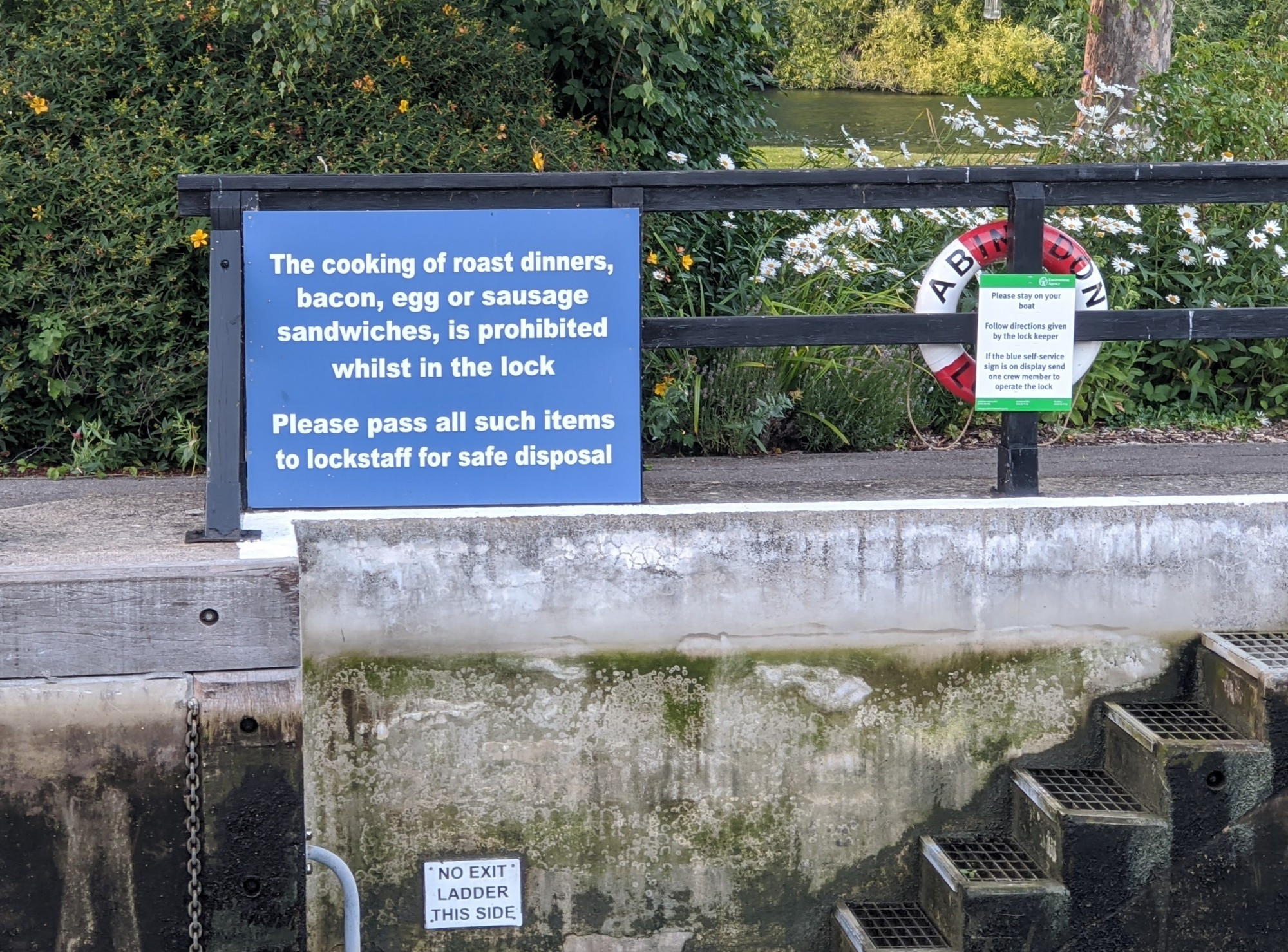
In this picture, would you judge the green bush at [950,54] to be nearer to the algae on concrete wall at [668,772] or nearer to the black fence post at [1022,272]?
the black fence post at [1022,272]

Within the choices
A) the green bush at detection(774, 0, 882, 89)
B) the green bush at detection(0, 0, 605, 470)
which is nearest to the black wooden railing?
the green bush at detection(0, 0, 605, 470)

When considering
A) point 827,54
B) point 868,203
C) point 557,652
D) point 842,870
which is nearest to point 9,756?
point 557,652

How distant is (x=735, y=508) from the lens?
15.8 ft

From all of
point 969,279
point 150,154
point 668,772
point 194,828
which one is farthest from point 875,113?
point 194,828

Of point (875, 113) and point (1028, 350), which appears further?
point (875, 113)

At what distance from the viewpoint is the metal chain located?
3.95m

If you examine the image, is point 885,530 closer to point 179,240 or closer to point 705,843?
point 705,843

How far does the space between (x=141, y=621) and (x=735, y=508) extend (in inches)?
75.3

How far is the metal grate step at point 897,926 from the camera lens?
462 cm

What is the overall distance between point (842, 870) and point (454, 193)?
2634mm

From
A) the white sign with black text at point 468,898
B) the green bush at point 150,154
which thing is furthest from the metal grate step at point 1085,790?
the green bush at point 150,154

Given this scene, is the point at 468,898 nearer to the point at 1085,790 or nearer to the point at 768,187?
the point at 1085,790

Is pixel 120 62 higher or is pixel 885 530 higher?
pixel 120 62

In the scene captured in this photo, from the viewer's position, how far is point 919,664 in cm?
491
